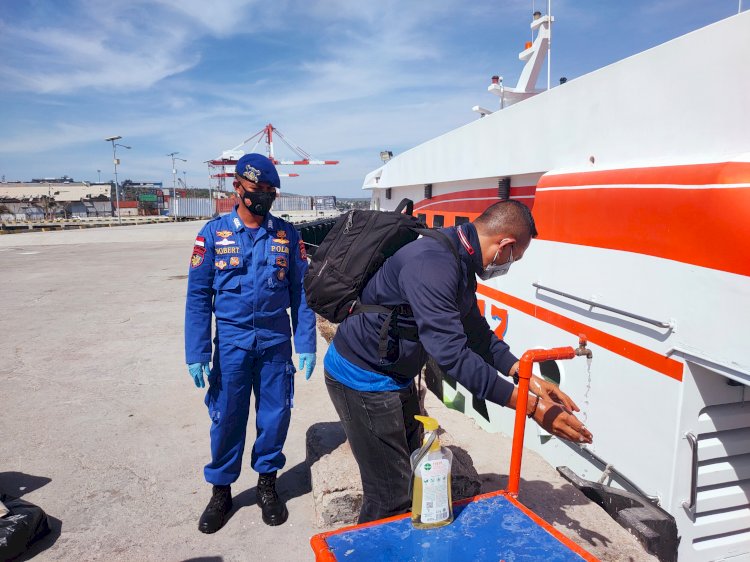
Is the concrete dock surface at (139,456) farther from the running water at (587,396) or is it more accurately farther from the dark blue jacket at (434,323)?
the dark blue jacket at (434,323)

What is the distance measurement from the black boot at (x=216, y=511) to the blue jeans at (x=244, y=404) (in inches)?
3.0

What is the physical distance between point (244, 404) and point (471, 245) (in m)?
1.75

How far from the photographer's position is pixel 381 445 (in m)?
2.08

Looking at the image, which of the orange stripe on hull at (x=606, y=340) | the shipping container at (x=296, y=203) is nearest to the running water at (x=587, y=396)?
the orange stripe on hull at (x=606, y=340)

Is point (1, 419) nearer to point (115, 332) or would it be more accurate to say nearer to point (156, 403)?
point (156, 403)

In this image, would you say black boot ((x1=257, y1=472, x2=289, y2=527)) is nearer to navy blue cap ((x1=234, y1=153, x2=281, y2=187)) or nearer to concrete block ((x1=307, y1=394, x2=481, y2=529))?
concrete block ((x1=307, y1=394, x2=481, y2=529))

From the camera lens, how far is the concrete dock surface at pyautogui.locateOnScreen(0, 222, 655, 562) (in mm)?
2811

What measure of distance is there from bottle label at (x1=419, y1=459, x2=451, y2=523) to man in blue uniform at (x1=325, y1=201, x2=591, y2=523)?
0.29m

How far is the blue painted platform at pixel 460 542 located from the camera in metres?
1.57

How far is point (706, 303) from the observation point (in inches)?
92.7

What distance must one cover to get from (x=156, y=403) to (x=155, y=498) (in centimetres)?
171

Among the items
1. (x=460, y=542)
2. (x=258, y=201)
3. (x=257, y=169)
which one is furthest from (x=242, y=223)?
(x=460, y=542)

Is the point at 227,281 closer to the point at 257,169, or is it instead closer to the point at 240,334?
the point at 240,334

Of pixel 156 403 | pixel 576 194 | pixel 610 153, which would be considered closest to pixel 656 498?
pixel 576 194
